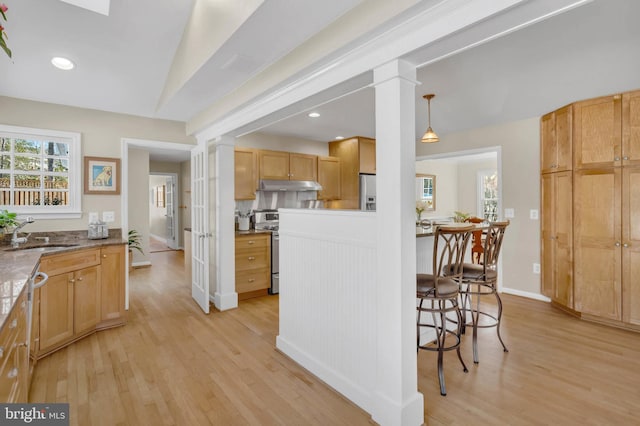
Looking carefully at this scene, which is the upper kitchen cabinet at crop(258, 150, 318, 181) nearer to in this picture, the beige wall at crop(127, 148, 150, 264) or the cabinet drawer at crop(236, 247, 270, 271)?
the cabinet drawer at crop(236, 247, 270, 271)

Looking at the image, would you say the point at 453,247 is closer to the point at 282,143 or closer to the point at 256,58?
the point at 256,58

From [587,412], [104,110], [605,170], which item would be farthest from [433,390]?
[104,110]

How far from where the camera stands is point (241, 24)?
190cm

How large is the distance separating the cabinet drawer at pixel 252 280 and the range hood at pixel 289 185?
1.22 meters

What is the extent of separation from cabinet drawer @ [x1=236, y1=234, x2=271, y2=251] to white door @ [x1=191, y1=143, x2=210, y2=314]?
47 cm

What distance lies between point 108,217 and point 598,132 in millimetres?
5309

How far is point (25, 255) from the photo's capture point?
7.20 feet

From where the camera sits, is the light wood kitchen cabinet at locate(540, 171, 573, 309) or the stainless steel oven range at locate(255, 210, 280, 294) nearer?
the light wood kitchen cabinet at locate(540, 171, 573, 309)

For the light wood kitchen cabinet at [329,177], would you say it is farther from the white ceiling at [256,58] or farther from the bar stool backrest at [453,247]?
the bar stool backrest at [453,247]

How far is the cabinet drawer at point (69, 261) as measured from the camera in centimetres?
261

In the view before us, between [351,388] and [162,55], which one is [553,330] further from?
[162,55]

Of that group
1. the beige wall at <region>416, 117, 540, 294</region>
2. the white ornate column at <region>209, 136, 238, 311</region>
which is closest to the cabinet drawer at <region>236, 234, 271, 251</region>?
the white ornate column at <region>209, 136, 238, 311</region>

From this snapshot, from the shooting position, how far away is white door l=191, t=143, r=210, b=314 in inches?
150

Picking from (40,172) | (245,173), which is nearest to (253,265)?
(245,173)
